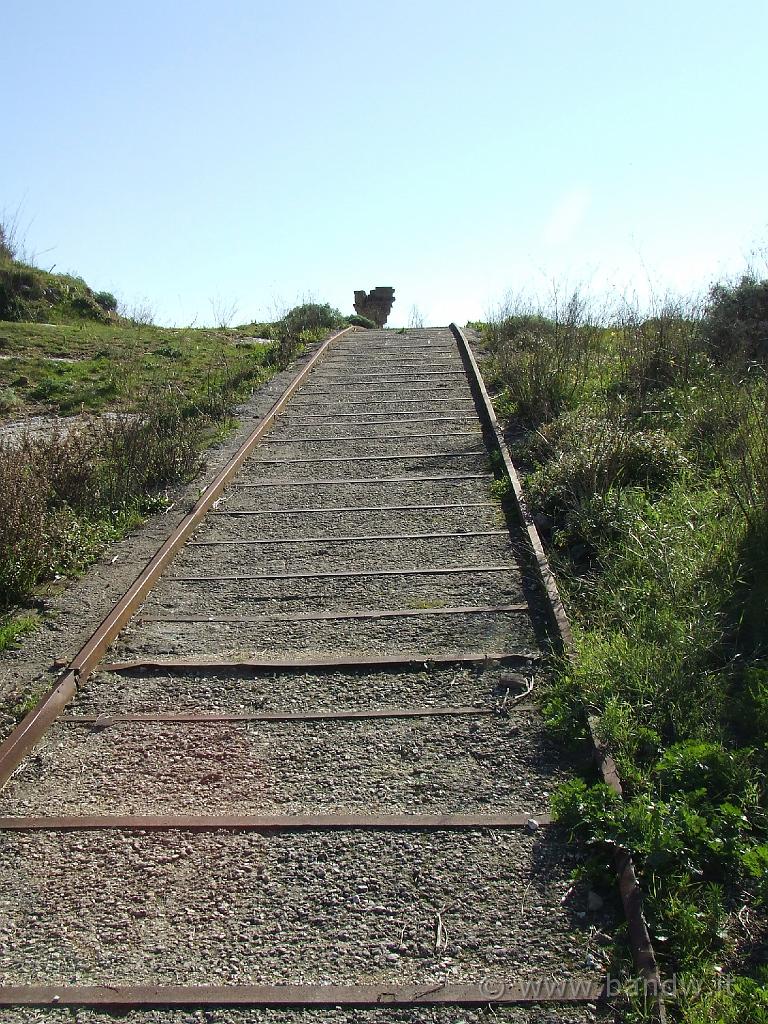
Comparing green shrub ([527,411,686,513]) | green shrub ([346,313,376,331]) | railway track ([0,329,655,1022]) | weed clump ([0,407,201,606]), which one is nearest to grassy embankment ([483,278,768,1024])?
green shrub ([527,411,686,513])

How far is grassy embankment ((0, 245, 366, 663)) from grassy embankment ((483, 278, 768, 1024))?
3555mm

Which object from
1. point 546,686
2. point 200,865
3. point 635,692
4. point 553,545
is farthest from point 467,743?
point 553,545

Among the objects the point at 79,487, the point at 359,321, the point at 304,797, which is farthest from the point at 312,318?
the point at 304,797

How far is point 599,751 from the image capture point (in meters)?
3.62

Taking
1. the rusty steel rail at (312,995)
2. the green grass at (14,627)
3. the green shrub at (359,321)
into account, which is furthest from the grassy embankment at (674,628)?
the green shrub at (359,321)

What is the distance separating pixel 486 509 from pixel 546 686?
286cm

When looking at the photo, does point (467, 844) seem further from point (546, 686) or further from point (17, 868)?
point (17, 868)

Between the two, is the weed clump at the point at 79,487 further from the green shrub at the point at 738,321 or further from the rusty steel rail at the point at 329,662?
the green shrub at the point at 738,321

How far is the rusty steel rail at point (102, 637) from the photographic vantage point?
13.0 ft

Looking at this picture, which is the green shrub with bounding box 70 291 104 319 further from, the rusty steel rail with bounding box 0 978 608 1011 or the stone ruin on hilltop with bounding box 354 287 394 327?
the rusty steel rail with bounding box 0 978 608 1011

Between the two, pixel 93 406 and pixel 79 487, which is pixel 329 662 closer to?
pixel 79 487

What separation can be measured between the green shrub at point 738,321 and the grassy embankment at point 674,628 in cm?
57

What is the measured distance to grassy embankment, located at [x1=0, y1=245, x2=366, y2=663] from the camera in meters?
6.08

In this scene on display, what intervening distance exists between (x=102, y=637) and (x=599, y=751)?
9.60 feet
